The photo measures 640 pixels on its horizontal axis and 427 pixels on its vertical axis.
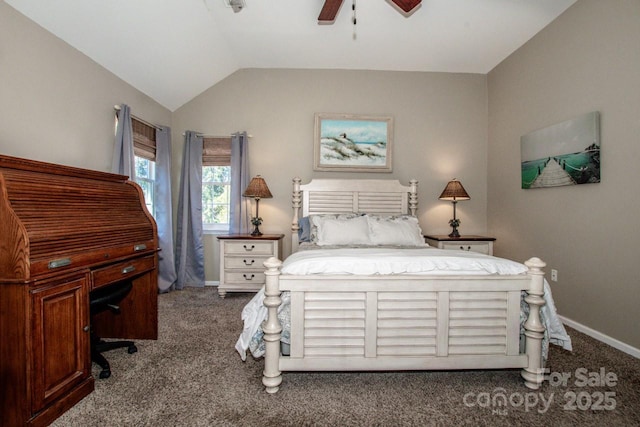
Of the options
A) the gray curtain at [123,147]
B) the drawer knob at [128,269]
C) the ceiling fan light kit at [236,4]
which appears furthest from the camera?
the gray curtain at [123,147]

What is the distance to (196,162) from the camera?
12.9 feet

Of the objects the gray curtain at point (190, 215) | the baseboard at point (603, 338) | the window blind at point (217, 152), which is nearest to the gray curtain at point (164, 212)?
the gray curtain at point (190, 215)

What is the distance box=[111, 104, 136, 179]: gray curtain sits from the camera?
117 inches

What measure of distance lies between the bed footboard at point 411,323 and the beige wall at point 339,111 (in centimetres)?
232

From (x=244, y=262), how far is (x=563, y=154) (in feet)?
10.8

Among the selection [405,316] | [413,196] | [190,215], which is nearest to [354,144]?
[413,196]

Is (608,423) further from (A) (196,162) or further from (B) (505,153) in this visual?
(A) (196,162)

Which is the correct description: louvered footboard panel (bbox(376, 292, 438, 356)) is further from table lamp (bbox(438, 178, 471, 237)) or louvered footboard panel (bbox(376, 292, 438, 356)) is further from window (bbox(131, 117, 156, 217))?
window (bbox(131, 117, 156, 217))

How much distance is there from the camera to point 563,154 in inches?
110

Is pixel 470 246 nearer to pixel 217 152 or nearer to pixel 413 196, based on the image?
pixel 413 196

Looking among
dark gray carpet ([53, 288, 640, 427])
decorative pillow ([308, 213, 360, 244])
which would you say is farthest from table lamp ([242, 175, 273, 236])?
dark gray carpet ([53, 288, 640, 427])

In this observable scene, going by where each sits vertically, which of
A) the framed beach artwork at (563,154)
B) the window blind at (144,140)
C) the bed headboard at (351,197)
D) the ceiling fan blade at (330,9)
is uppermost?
the ceiling fan blade at (330,9)

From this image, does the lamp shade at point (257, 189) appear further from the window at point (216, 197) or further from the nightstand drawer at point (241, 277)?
the nightstand drawer at point (241, 277)

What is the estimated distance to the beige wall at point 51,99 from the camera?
2.05m
